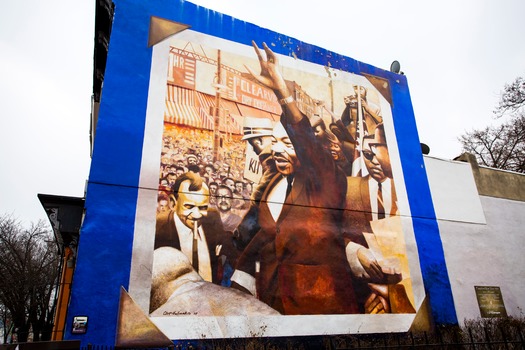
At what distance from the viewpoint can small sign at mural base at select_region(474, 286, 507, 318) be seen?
14.2m

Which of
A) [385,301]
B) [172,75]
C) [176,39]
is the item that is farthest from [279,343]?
[176,39]

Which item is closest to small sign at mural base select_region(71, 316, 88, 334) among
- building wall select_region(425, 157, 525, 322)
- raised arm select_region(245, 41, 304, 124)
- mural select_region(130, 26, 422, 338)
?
mural select_region(130, 26, 422, 338)

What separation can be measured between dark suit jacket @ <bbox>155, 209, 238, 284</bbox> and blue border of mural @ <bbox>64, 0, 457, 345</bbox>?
767 millimetres

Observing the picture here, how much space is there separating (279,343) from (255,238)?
293 centimetres

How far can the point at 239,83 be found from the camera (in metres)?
12.8

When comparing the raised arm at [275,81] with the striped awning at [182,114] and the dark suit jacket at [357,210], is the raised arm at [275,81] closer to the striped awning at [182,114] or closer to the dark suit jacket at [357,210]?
the striped awning at [182,114]

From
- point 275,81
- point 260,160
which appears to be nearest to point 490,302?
point 260,160

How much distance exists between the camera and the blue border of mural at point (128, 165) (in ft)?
29.2

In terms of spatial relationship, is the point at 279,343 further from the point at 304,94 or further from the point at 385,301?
the point at 304,94

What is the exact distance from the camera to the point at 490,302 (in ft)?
47.6

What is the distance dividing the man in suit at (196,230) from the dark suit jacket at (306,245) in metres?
0.73

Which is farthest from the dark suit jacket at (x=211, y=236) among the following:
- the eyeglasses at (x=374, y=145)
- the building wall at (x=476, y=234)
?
the building wall at (x=476, y=234)

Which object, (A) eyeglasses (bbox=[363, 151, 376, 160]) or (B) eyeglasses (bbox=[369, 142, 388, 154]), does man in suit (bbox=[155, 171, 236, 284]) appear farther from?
(B) eyeglasses (bbox=[369, 142, 388, 154])
